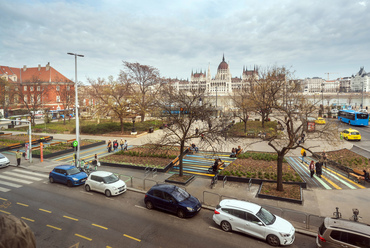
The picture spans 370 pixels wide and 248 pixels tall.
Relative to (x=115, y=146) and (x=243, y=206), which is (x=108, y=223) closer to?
(x=243, y=206)

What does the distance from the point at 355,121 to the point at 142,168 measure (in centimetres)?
4236

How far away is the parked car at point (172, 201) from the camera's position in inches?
475

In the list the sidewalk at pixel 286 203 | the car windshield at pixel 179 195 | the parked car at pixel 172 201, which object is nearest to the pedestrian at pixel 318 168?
the sidewalk at pixel 286 203

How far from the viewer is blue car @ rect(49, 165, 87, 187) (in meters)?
16.9

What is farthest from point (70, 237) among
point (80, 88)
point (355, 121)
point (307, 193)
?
point (80, 88)

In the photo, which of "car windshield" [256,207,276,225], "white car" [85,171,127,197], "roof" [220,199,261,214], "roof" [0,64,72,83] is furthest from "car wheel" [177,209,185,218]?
"roof" [0,64,72,83]

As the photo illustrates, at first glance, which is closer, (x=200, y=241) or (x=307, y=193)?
(x=200, y=241)

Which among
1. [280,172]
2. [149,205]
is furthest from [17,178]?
[280,172]

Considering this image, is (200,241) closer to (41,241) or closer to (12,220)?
(41,241)

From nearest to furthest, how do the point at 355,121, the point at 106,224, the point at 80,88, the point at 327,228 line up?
the point at 327,228
the point at 106,224
the point at 355,121
the point at 80,88

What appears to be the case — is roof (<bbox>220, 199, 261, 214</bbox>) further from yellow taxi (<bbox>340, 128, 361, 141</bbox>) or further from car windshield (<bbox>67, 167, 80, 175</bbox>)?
yellow taxi (<bbox>340, 128, 361, 141</bbox>)

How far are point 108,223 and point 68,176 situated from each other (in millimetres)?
7493

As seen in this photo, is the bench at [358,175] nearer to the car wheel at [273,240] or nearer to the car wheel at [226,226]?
the car wheel at [273,240]

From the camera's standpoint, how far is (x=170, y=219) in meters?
12.0
